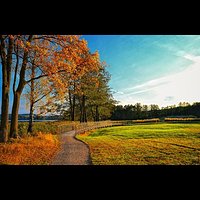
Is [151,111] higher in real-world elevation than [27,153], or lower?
higher

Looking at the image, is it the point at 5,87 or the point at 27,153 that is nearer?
the point at 27,153

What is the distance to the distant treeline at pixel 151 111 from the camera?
72.1 feet

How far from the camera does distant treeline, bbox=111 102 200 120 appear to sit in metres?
22.0

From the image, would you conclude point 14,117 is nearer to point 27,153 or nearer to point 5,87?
point 5,87

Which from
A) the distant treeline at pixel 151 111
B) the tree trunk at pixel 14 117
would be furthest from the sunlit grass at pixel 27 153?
the distant treeline at pixel 151 111

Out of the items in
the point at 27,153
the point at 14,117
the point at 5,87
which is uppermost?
the point at 5,87

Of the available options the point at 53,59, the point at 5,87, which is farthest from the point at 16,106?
the point at 53,59

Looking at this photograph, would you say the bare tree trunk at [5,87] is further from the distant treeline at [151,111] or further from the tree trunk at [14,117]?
the distant treeline at [151,111]

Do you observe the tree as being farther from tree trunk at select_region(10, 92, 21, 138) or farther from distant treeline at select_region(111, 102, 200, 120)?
distant treeline at select_region(111, 102, 200, 120)

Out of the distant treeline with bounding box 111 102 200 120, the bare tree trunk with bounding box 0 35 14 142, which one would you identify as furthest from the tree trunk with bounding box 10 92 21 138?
the distant treeline with bounding box 111 102 200 120

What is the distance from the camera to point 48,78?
370 inches

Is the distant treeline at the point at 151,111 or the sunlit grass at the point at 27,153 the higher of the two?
the distant treeline at the point at 151,111

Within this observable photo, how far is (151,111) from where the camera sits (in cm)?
2483
